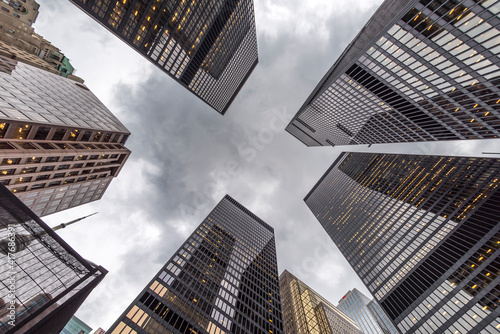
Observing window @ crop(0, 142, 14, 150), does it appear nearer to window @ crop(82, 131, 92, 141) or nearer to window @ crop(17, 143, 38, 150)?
window @ crop(17, 143, 38, 150)

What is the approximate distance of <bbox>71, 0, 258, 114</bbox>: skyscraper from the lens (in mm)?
65938

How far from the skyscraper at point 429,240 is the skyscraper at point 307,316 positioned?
25290 mm

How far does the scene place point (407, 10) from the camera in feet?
123

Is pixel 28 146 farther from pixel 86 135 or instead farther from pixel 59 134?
pixel 86 135

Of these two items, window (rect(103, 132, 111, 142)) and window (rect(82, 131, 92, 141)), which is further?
window (rect(103, 132, 111, 142))

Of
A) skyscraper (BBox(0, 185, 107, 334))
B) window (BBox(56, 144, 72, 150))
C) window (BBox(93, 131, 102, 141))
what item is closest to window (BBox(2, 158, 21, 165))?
window (BBox(56, 144, 72, 150))

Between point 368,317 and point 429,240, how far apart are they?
11764cm

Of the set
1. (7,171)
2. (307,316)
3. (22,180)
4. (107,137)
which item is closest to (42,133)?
(7,171)

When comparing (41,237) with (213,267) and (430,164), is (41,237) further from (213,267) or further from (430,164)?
(430,164)

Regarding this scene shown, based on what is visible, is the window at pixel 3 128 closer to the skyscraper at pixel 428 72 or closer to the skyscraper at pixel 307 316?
the skyscraper at pixel 428 72

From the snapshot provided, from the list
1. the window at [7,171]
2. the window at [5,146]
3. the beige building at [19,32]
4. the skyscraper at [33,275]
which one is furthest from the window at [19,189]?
the skyscraper at [33,275]

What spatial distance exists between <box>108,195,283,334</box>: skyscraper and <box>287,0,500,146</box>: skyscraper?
73.5m

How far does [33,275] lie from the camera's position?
12844 millimetres

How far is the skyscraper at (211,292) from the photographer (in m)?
43.9
